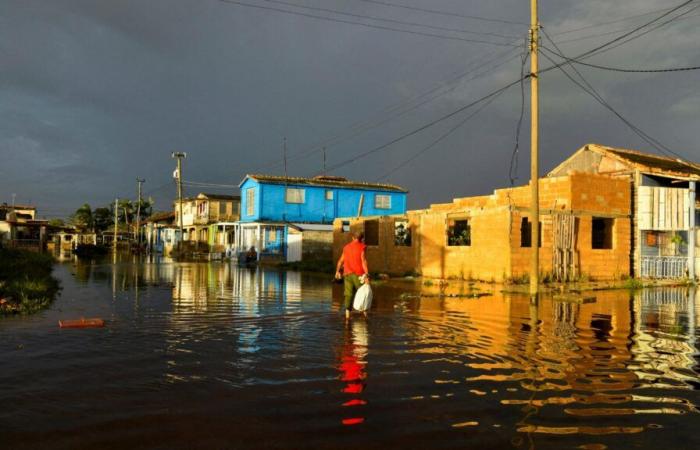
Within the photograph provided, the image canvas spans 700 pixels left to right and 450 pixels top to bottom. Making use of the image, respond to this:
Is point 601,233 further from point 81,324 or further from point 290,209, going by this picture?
point 290,209

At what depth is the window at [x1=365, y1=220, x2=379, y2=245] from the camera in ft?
96.8

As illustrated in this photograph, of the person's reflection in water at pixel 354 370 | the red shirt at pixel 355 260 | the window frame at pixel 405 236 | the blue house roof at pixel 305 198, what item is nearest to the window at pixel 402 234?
the window frame at pixel 405 236

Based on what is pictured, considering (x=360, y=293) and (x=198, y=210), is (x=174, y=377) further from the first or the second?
(x=198, y=210)

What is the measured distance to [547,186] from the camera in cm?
2262

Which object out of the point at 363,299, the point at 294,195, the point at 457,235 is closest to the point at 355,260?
the point at 363,299

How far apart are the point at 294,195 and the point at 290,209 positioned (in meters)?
1.23

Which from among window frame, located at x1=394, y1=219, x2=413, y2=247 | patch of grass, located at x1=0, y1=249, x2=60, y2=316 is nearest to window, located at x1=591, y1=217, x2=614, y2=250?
window frame, located at x1=394, y1=219, x2=413, y2=247

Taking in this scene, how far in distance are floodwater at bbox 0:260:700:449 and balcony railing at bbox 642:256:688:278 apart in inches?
496

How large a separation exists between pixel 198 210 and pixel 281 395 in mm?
58157

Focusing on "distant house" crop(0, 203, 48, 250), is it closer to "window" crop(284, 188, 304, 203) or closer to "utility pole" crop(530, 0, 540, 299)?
"window" crop(284, 188, 304, 203)

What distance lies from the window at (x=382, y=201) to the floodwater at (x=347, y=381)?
36.7 metres

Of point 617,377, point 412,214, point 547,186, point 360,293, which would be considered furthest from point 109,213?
point 617,377

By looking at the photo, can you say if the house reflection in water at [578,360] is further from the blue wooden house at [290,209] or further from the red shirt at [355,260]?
the blue wooden house at [290,209]

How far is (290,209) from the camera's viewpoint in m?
44.9
